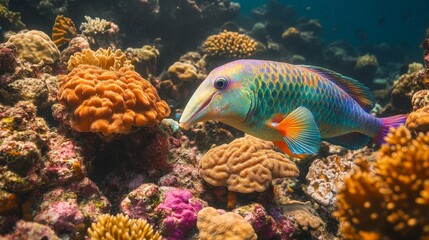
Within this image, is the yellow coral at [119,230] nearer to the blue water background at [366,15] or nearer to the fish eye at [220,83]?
the fish eye at [220,83]

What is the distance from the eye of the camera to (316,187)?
190 inches

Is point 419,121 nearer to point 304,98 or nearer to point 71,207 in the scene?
point 304,98

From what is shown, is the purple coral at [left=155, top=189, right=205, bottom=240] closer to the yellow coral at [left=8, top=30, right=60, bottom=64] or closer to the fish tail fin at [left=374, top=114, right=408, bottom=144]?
the fish tail fin at [left=374, top=114, right=408, bottom=144]

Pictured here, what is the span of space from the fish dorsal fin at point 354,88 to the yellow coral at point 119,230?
2912mm

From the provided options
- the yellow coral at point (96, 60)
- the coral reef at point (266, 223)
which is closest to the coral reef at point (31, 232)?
the coral reef at point (266, 223)

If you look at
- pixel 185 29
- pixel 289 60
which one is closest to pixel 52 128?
pixel 185 29

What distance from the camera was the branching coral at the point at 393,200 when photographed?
182 centimetres

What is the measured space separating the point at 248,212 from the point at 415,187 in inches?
87.3

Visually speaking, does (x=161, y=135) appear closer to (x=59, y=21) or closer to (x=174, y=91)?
(x=174, y=91)

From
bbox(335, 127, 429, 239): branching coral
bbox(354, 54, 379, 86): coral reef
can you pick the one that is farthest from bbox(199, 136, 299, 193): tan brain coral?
bbox(354, 54, 379, 86): coral reef

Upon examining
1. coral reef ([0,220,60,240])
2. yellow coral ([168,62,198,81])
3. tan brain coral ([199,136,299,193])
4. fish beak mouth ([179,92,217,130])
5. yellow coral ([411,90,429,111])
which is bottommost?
tan brain coral ([199,136,299,193])

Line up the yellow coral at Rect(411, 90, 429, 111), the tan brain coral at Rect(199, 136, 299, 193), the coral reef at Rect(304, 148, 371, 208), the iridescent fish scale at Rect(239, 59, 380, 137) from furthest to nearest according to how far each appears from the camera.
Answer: the coral reef at Rect(304, 148, 371, 208), the yellow coral at Rect(411, 90, 429, 111), the tan brain coral at Rect(199, 136, 299, 193), the iridescent fish scale at Rect(239, 59, 380, 137)

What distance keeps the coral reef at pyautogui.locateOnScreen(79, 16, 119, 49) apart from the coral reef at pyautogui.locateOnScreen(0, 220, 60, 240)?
19.7ft

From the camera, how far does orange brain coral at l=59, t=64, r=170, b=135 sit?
3.51m
